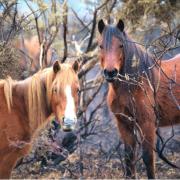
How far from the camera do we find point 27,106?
504 cm

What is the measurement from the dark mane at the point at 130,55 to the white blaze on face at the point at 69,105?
911 millimetres

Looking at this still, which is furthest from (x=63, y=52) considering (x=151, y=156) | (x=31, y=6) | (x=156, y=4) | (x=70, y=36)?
(x=151, y=156)

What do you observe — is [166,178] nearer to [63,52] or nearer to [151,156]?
[151,156]

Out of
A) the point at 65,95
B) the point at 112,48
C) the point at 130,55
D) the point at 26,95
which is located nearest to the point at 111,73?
the point at 112,48

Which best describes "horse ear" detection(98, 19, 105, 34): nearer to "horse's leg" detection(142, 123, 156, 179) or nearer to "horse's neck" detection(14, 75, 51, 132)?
"horse's neck" detection(14, 75, 51, 132)

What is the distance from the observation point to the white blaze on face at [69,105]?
455cm

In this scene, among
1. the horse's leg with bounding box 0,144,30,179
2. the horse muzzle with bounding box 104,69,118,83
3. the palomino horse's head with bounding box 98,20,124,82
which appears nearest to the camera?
the horse's leg with bounding box 0,144,30,179

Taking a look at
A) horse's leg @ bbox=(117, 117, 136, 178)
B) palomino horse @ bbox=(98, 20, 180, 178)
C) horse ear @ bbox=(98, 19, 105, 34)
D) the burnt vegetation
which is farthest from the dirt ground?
horse ear @ bbox=(98, 19, 105, 34)

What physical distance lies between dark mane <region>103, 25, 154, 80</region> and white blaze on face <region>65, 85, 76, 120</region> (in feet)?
2.99

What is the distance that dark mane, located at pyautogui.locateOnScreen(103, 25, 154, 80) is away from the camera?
5387 mm

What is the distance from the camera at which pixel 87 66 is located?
8.36 meters

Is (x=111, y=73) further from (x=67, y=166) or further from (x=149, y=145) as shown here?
(x=67, y=166)

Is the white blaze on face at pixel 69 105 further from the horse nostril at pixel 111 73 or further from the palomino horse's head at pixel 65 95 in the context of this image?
the horse nostril at pixel 111 73

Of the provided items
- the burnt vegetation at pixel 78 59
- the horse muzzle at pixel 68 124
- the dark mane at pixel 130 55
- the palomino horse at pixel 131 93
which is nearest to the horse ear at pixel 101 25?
the palomino horse at pixel 131 93
